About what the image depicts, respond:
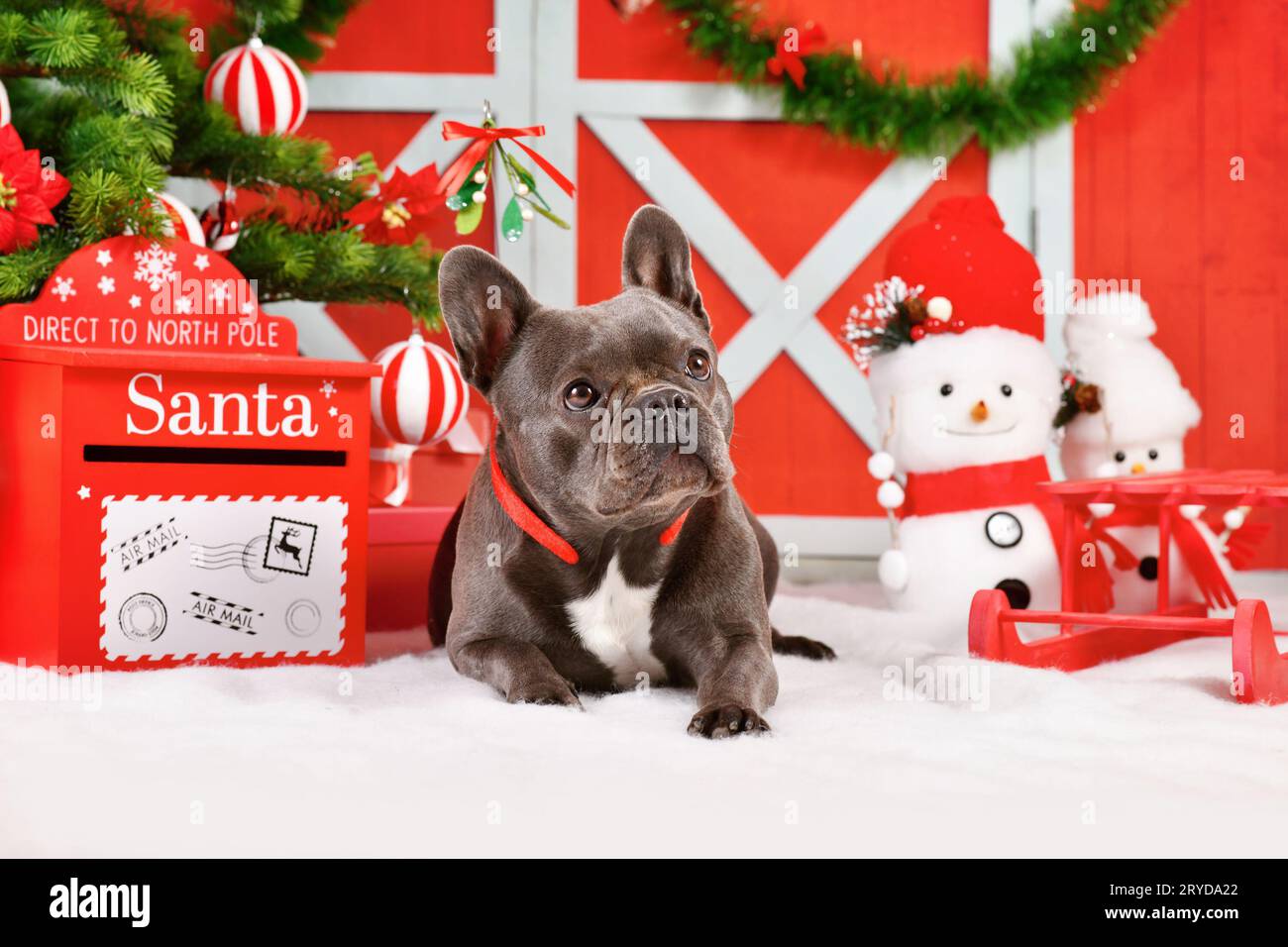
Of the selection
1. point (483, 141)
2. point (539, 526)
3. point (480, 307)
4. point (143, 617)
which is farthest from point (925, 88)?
point (143, 617)

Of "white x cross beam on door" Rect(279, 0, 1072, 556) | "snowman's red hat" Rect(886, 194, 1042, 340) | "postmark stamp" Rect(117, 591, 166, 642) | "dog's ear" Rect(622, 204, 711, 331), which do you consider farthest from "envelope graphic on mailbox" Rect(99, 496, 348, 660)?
"white x cross beam on door" Rect(279, 0, 1072, 556)

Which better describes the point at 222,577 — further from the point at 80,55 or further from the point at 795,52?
the point at 795,52

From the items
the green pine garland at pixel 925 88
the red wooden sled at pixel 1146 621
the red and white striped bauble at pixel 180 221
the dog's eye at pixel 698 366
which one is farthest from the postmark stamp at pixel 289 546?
the green pine garland at pixel 925 88

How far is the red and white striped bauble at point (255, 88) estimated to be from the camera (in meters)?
2.63

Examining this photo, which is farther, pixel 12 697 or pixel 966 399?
pixel 966 399

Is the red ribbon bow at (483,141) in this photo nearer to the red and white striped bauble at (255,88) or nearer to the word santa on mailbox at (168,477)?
the word santa on mailbox at (168,477)

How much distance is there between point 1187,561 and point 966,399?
539 millimetres

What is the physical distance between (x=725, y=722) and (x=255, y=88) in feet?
6.20

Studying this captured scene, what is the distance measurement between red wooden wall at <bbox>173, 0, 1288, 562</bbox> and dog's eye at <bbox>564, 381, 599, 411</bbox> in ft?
7.01

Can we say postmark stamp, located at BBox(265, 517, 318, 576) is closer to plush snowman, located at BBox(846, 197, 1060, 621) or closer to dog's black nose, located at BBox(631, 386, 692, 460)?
dog's black nose, located at BBox(631, 386, 692, 460)

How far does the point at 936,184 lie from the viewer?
3691 mm

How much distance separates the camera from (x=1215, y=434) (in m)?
3.61
